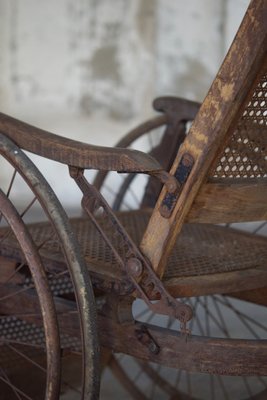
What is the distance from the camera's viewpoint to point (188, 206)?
195cm

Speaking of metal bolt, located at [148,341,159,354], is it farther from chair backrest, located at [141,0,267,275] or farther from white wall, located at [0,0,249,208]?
white wall, located at [0,0,249,208]

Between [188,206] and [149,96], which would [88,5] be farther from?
[188,206]

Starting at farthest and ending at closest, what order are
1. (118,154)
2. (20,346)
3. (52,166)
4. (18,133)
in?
1. (52,166)
2. (20,346)
3. (18,133)
4. (118,154)

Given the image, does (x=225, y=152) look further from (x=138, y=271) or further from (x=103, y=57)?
(x=103, y=57)

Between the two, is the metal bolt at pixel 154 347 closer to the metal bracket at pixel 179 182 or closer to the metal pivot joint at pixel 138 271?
the metal pivot joint at pixel 138 271

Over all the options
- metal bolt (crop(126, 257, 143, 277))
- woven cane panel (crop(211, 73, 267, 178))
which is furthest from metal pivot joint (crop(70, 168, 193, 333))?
woven cane panel (crop(211, 73, 267, 178))

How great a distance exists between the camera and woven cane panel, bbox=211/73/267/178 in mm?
1929

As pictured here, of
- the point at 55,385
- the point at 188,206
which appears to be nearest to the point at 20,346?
the point at 55,385

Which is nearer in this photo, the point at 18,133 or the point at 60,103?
the point at 18,133

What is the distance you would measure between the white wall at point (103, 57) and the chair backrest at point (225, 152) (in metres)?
4.62

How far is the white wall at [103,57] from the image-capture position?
6.70 meters

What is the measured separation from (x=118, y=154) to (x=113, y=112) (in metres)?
4.99

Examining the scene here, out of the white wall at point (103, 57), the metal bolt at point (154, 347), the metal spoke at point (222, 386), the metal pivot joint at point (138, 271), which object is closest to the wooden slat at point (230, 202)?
the metal pivot joint at point (138, 271)

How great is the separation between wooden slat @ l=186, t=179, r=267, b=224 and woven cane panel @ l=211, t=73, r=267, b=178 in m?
0.02
